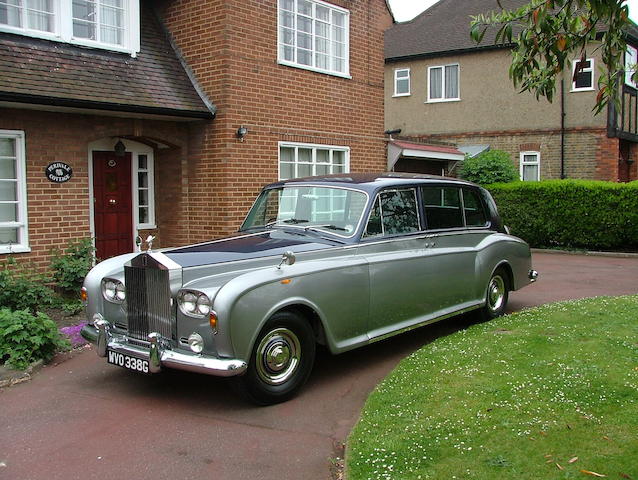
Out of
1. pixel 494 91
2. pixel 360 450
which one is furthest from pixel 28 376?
pixel 494 91

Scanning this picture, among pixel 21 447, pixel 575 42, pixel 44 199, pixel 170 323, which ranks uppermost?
pixel 575 42

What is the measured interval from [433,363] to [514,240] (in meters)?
3.20

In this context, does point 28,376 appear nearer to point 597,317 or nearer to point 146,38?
point 597,317

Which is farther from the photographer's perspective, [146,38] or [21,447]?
[146,38]

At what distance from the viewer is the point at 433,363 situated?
5.94m

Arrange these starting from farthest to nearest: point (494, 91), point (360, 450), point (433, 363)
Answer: point (494, 91)
point (433, 363)
point (360, 450)

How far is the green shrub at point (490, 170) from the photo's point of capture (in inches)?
782

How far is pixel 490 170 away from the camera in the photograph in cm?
2000

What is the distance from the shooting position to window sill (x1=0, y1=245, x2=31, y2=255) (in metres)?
8.82

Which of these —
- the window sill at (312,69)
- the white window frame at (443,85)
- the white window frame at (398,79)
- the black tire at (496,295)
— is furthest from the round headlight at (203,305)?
the white window frame at (398,79)

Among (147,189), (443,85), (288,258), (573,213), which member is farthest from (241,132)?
(443,85)

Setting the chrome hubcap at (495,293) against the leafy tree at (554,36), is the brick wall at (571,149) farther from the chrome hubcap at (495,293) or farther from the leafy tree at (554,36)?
the leafy tree at (554,36)

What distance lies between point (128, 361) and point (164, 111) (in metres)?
5.76

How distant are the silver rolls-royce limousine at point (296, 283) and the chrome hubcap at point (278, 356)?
1cm
